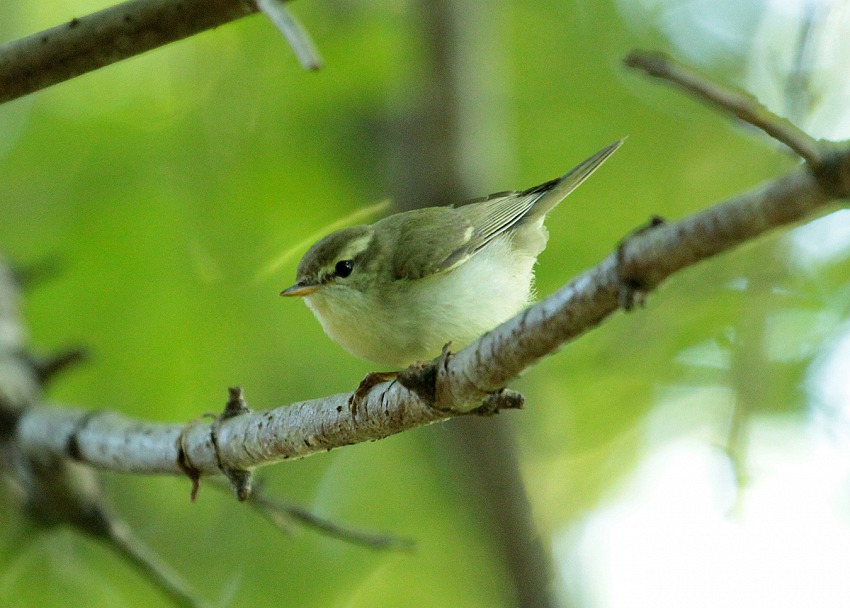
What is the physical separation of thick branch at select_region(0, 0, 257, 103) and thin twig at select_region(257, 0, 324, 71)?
0.61 ft

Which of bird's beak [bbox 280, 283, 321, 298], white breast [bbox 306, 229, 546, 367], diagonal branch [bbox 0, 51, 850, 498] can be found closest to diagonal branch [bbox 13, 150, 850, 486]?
diagonal branch [bbox 0, 51, 850, 498]

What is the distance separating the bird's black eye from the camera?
12.8 feet

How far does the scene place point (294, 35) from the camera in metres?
1.96

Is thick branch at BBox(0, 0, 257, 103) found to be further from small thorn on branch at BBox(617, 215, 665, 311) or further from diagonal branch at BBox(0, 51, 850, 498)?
small thorn on branch at BBox(617, 215, 665, 311)

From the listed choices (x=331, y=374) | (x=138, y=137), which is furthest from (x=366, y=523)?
(x=138, y=137)

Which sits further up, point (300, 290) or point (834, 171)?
point (834, 171)

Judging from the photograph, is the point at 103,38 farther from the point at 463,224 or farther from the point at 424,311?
the point at 463,224

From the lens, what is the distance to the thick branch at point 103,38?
87.7 inches

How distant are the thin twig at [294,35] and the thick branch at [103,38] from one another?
186 mm

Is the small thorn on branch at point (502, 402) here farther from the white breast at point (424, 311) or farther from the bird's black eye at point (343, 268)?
the bird's black eye at point (343, 268)

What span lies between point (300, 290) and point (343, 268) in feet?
0.74

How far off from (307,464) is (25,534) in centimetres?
246

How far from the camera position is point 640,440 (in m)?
6.57

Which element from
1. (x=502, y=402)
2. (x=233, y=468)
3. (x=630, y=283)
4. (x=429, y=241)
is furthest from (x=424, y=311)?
(x=630, y=283)
